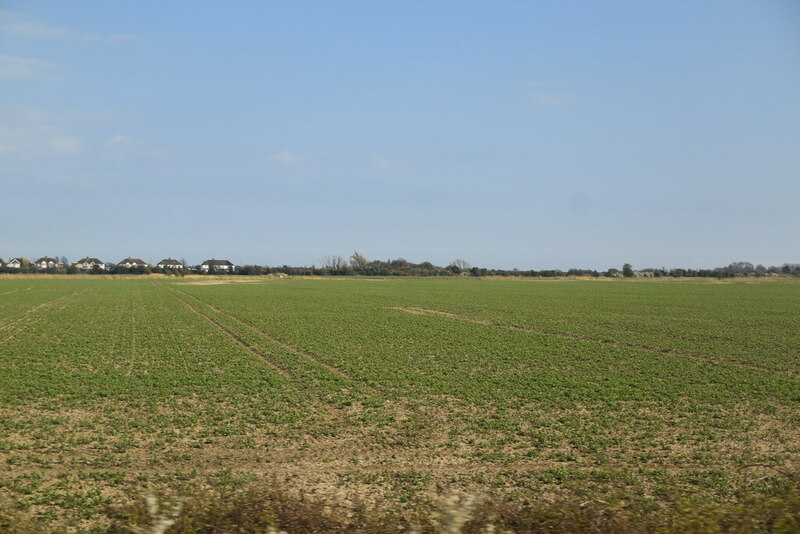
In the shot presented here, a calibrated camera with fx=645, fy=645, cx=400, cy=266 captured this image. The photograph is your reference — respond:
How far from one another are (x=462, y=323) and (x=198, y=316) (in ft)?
51.1

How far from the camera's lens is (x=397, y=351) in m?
22.8

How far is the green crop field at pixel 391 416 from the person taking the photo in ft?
29.3

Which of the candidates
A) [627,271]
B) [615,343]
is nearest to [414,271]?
[627,271]

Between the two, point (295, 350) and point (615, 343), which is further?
point (615, 343)

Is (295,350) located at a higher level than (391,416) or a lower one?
higher

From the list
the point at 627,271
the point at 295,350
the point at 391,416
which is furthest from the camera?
the point at 627,271

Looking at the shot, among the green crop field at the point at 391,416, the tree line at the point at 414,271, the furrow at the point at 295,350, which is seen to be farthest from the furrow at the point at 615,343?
the tree line at the point at 414,271

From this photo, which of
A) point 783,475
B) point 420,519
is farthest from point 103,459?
point 783,475

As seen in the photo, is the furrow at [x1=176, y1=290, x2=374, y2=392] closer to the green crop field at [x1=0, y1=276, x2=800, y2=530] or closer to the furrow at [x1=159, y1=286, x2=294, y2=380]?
the green crop field at [x1=0, y1=276, x2=800, y2=530]

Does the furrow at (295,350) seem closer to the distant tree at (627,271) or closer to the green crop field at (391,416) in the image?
the green crop field at (391,416)

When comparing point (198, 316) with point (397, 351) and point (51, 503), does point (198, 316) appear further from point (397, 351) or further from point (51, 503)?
point (51, 503)

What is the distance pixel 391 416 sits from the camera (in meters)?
13.1

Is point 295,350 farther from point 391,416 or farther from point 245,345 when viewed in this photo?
point 391,416

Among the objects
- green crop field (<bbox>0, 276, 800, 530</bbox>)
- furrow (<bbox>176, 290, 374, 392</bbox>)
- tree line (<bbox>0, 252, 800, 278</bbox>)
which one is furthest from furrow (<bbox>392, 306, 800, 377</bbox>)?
tree line (<bbox>0, 252, 800, 278</bbox>)
